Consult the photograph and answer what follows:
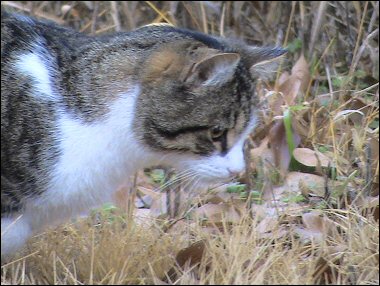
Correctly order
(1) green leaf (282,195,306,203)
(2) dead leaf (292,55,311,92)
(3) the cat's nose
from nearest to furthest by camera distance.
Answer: (3) the cat's nose < (1) green leaf (282,195,306,203) < (2) dead leaf (292,55,311,92)

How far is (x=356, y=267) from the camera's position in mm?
2924

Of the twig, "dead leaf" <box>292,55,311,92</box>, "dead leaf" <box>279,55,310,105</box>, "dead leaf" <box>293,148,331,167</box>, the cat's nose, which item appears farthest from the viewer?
the twig

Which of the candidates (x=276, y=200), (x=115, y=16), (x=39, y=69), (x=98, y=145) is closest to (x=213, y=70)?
(x=98, y=145)

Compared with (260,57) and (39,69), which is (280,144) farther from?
(39,69)

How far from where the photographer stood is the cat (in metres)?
2.89

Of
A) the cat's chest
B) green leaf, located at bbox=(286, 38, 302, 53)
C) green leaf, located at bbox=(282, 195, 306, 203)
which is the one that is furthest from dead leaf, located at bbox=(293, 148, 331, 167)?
green leaf, located at bbox=(286, 38, 302, 53)

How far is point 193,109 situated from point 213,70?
14cm

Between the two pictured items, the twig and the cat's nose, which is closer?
the cat's nose

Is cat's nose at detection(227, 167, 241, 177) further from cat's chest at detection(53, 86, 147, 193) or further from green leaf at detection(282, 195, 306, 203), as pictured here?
green leaf at detection(282, 195, 306, 203)

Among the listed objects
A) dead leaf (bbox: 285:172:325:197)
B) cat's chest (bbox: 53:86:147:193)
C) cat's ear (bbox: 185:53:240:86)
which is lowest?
dead leaf (bbox: 285:172:325:197)

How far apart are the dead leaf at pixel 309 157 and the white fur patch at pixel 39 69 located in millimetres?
1269

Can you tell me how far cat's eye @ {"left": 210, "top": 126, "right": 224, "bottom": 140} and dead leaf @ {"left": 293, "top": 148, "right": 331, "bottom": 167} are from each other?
86 cm

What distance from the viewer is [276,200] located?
3621 millimetres

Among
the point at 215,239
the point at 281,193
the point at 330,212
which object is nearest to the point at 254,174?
the point at 281,193
